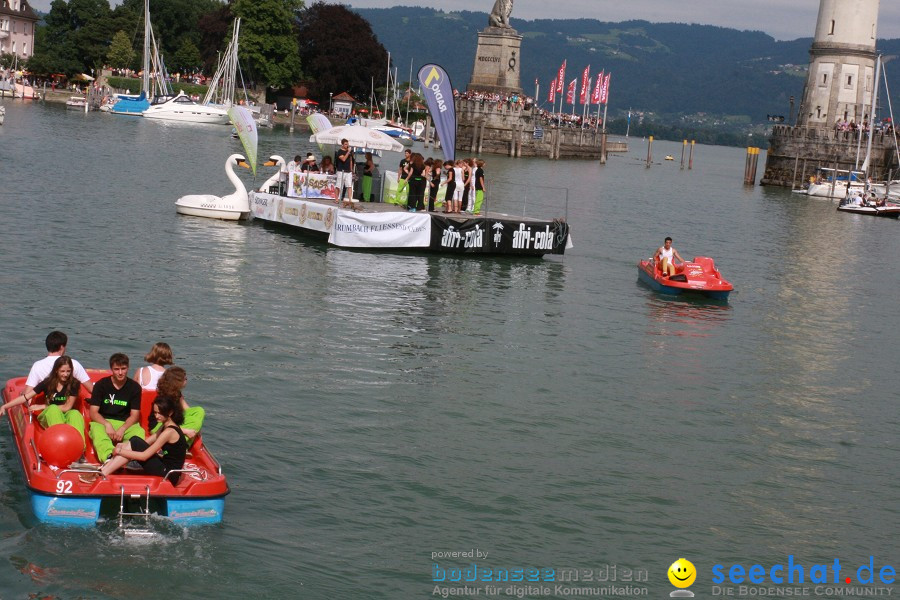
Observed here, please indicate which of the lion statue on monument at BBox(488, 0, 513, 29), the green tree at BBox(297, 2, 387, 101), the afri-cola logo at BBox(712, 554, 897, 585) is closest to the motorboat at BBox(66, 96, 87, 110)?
the green tree at BBox(297, 2, 387, 101)

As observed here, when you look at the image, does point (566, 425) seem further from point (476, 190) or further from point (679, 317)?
point (476, 190)

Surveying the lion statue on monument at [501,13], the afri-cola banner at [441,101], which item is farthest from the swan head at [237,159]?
the lion statue on monument at [501,13]

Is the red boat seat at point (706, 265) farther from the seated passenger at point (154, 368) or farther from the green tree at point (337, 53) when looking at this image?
the green tree at point (337, 53)

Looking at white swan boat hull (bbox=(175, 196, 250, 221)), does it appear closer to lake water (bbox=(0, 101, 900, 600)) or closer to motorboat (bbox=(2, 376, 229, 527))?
lake water (bbox=(0, 101, 900, 600))

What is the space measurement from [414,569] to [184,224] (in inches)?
823

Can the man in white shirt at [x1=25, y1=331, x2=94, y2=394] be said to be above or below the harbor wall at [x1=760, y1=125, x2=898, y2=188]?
below

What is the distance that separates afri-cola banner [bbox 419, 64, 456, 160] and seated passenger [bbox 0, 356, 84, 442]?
19554mm

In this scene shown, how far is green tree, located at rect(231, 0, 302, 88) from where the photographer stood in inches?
4466

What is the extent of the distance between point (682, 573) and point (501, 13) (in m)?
92.5

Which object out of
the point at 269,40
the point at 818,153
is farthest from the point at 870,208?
the point at 269,40

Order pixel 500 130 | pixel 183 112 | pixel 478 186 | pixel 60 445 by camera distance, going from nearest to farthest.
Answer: pixel 60 445 → pixel 478 186 → pixel 500 130 → pixel 183 112

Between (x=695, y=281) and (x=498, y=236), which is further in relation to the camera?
(x=498, y=236)

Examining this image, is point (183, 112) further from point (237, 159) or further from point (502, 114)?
point (237, 159)

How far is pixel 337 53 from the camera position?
120625 millimetres
